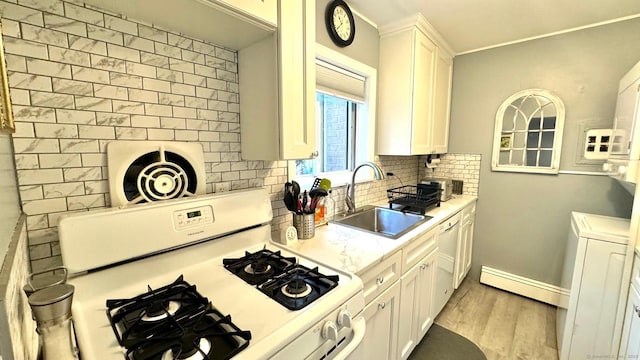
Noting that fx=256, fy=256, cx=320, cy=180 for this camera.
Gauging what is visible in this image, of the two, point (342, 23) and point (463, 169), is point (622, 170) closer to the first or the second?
point (463, 169)

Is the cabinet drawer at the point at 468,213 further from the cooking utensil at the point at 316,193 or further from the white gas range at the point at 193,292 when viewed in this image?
the white gas range at the point at 193,292

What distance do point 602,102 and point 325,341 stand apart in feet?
9.51

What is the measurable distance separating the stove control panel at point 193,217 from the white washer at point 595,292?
2.13m

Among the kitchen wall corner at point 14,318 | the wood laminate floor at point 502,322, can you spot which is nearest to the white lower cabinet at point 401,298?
the wood laminate floor at point 502,322

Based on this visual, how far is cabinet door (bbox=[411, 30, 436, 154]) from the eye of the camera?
2113 mm

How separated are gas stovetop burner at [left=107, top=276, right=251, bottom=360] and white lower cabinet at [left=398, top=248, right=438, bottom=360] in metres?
1.06

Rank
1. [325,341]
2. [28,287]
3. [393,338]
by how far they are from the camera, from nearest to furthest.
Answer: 1. [28,287]
2. [325,341]
3. [393,338]

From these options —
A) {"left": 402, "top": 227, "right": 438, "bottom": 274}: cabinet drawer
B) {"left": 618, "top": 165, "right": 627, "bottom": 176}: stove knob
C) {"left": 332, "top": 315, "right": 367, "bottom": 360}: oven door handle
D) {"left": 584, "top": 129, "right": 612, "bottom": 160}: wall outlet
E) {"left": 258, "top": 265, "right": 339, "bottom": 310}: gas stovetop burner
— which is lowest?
{"left": 332, "top": 315, "right": 367, "bottom": 360}: oven door handle

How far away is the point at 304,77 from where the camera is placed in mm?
1205

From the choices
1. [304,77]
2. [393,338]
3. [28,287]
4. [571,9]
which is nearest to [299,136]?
[304,77]

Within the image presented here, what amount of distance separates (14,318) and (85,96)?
2.30 ft

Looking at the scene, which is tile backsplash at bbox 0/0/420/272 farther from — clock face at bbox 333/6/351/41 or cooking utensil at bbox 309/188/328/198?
clock face at bbox 333/6/351/41

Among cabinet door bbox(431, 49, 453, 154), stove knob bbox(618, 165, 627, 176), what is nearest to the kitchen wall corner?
stove knob bbox(618, 165, 627, 176)

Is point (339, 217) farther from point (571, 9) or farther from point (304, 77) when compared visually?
point (571, 9)
